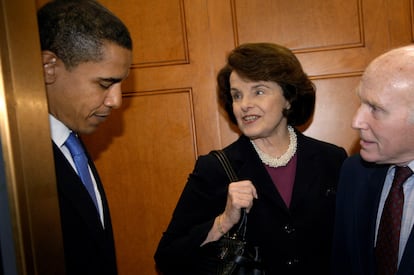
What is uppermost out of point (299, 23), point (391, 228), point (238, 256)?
point (299, 23)

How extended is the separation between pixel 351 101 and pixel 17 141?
2097 millimetres

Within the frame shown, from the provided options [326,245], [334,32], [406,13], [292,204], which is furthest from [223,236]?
[406,13]

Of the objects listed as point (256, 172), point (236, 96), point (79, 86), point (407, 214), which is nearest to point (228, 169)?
point (256, 172)

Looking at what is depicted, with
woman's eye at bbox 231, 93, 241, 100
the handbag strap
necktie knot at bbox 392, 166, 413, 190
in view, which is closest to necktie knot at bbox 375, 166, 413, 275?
necktie knot at bbox 392, 166, 413, 190

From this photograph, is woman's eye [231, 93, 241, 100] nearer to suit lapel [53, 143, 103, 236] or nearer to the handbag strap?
the handbag strap

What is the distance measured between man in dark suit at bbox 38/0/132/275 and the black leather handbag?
452mm

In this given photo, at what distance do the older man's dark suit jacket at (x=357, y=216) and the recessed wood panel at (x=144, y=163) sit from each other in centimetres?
97

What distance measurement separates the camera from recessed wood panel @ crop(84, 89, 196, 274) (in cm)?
233

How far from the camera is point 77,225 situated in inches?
40.1

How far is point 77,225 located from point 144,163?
133 cm

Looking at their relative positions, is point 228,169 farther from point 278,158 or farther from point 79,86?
point 79,86

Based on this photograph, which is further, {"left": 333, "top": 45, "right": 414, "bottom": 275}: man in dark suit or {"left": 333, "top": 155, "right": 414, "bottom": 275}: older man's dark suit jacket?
{"left": 333, "top": 155, "right": 414, "bottom": 275}: older man's dark suit jacket

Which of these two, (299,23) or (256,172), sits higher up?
(299,23)

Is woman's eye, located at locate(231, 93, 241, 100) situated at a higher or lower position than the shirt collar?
higher
